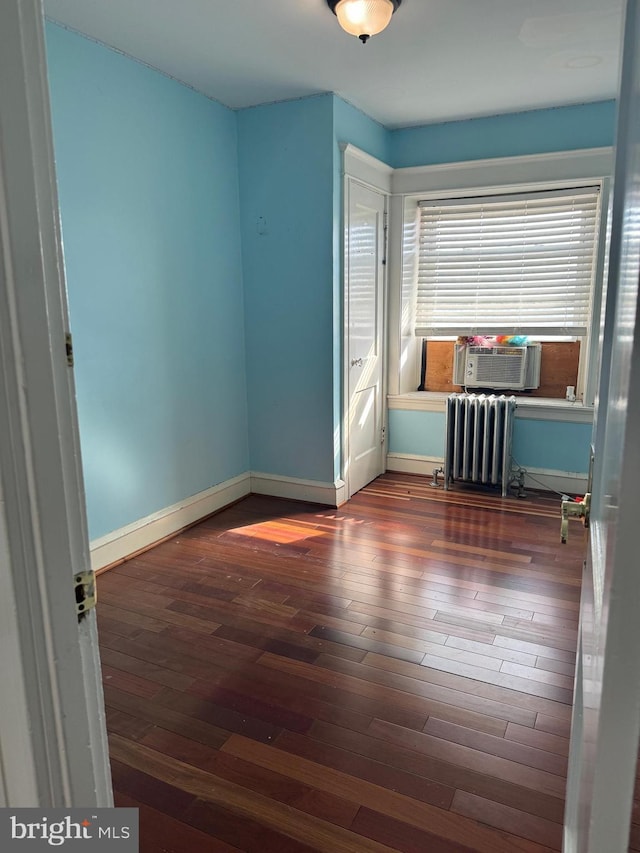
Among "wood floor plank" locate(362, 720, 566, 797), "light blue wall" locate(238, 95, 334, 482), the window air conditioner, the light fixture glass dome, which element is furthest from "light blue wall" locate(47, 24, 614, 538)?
"wood floor plank" locate(362, 720, 566, 797)

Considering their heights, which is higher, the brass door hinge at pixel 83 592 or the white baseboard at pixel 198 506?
the brass door hinge at pixel 83 592

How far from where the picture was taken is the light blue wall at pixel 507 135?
379cm

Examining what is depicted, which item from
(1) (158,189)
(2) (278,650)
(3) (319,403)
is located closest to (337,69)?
(1) (158,189)

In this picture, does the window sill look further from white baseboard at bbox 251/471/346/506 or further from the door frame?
white baseboard at bbox 251/471/346/506

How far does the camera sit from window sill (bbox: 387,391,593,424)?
407 centimetres

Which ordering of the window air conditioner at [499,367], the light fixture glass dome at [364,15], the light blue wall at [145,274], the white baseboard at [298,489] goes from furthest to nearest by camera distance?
the window air conditioner at [499,367], the white baseboard at [298,489], the light blue wall at [145,274], the light fixture glass dome at [364,15]

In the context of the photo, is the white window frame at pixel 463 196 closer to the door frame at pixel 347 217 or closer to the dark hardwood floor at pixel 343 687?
the door frame at pixel 347 217

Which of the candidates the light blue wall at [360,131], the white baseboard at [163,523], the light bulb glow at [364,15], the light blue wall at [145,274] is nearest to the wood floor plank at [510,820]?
the white baseboard at [163,523]

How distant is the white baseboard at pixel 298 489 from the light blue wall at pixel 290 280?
0.05 metres

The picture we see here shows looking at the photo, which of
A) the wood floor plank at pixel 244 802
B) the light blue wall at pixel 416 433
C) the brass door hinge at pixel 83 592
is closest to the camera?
the brass door hinge at pixel 83 592

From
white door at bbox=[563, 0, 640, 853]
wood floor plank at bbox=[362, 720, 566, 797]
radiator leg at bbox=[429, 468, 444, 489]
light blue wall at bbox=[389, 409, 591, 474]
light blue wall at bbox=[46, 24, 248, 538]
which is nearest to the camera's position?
white door at bbox=[563, 0, 640, 853]

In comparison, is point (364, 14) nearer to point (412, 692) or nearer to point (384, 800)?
point (412, 692)

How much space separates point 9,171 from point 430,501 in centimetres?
372

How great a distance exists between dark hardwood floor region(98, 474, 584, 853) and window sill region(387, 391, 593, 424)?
0.95 meters
